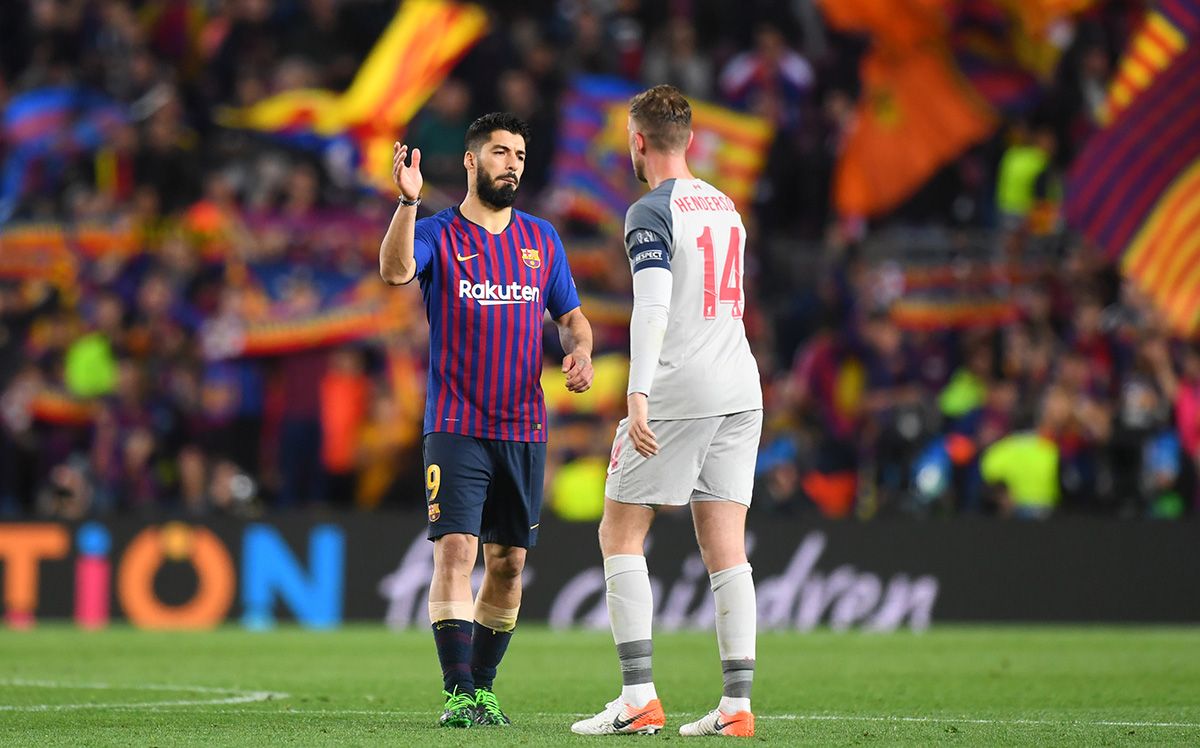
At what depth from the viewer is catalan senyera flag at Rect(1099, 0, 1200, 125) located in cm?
1717

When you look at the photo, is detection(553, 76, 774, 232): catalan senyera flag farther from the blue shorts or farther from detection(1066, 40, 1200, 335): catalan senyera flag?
the blue shorts

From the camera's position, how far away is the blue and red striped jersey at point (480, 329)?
7.97 meters

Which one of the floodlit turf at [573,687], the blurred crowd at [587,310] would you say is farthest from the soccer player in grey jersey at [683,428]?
the blurred crowd at [587,310]

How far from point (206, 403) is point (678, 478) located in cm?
1139

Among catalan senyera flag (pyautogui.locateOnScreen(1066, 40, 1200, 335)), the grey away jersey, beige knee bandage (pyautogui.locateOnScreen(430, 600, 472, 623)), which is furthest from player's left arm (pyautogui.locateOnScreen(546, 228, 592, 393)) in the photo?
catalan senyera flag (pyautogui.locateOnScreen(1066, 40, 1200, 335))

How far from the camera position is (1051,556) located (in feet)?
54.4

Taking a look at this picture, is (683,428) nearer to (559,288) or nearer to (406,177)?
(559,288)

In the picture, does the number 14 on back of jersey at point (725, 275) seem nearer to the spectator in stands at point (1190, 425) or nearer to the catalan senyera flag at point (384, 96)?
the spectator in stands at point (1190, 425)

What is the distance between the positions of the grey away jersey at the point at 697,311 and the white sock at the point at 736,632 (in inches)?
25.2

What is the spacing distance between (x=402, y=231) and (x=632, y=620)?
5.68 ft

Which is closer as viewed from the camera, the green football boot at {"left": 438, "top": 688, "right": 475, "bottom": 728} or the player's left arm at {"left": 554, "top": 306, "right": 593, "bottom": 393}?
the green football boot at {"left": 438, "top": 688, "right": 475, "bottom": 728}

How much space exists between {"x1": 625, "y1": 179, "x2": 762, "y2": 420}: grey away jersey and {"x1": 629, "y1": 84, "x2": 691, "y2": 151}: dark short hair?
0.53 ft

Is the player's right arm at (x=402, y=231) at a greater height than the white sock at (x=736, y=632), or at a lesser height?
greater

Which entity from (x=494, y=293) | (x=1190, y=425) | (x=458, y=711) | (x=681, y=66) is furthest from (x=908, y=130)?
(x=458, y=711)
